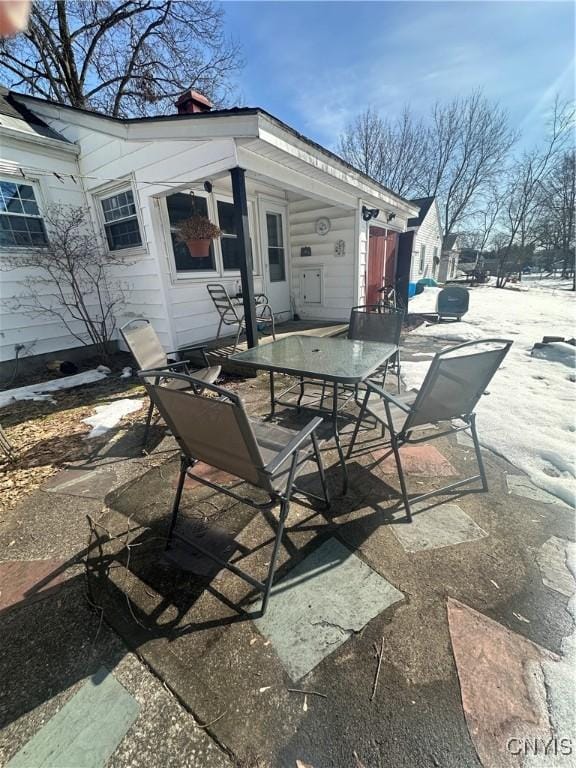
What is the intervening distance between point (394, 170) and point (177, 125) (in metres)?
21.2

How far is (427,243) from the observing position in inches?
712

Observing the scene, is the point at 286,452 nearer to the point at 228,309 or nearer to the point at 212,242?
the point at 228,309

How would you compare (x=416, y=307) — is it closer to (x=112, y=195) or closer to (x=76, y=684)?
(x=112, y=195)

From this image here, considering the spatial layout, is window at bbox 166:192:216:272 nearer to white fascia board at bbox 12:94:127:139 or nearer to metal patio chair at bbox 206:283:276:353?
metal patio chair at bbox 206:283:276:353

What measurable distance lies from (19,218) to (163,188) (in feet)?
7.94

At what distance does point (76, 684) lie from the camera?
3.78ft

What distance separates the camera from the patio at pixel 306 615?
1017mm

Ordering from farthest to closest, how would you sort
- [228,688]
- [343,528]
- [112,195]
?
1. [112,195]
2. [343,528]
3. [228,688]

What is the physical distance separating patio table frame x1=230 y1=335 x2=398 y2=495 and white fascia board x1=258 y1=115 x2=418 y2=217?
2245 millimetres

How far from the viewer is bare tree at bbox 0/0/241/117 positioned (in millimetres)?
8461

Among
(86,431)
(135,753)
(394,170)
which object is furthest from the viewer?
(394,170)

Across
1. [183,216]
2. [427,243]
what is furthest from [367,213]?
[427,243]

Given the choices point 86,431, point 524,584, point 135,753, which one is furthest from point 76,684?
point 86,431

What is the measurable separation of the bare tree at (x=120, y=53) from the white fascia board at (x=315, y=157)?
26.0ft
